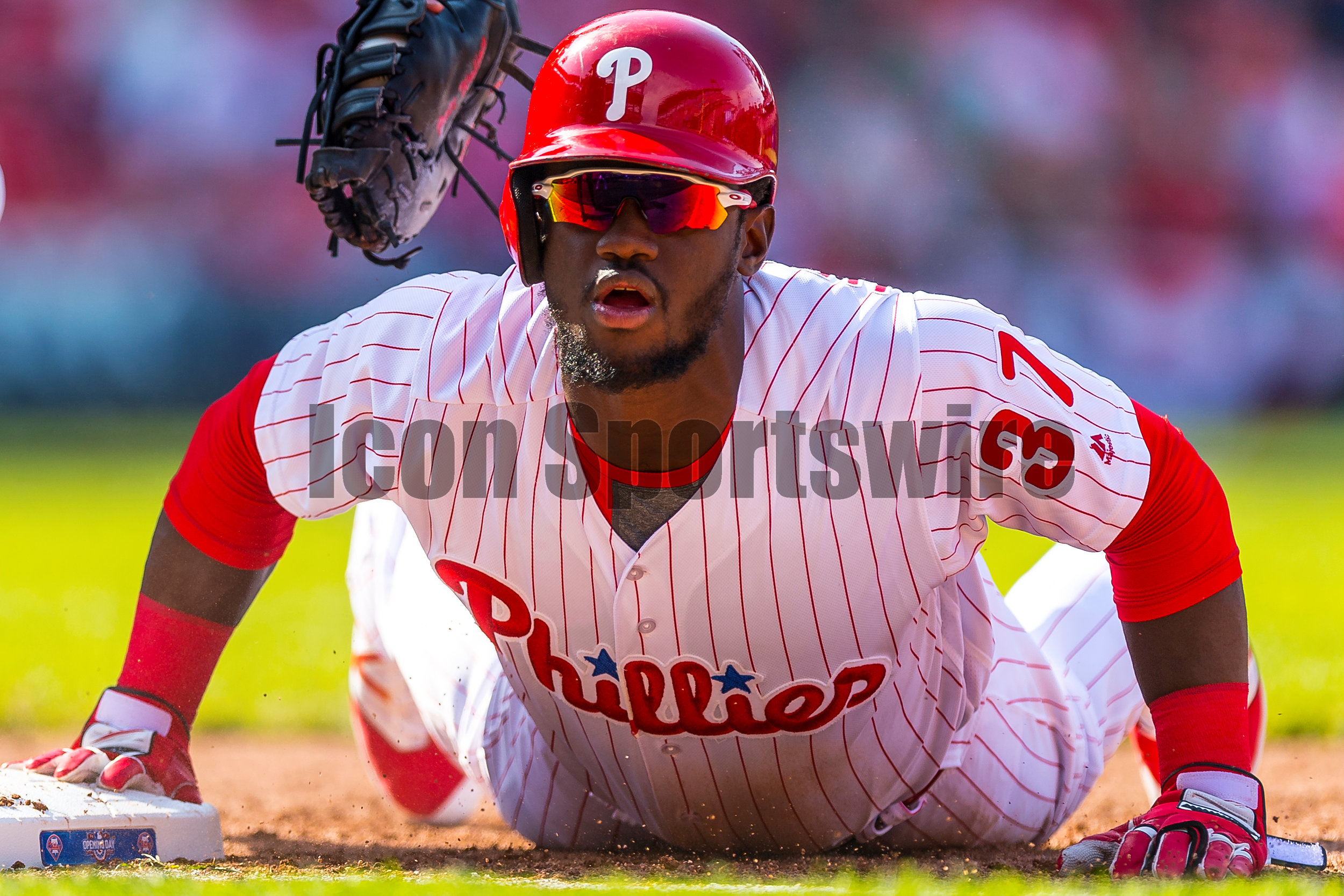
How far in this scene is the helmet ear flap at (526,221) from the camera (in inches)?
95.3

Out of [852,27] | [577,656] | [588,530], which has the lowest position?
[577,656]

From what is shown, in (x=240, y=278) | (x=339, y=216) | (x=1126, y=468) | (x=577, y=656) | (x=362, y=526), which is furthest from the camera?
(x=240, y=278)

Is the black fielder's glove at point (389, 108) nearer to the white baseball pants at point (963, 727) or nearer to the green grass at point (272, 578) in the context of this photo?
the white baseball pants at point (963, 727)

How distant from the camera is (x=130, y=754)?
9.04 feet

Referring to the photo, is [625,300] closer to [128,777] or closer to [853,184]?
[128,777]

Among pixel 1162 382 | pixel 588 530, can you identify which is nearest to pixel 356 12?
pixel 588 530

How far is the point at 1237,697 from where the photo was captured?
8.13 ft

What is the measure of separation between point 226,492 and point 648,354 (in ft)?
3.46

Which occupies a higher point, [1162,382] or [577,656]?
[1162,382]

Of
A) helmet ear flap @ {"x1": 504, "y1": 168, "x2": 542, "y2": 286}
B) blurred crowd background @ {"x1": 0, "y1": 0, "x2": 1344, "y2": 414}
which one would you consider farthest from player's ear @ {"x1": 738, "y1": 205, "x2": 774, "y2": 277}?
blurred crowd background @ {"x1": 0, "y1": 0, "x2": 1344, "y2": 414}

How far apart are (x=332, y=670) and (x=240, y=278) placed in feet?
27.1

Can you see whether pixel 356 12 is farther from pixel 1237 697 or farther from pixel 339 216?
pixel 1237 697

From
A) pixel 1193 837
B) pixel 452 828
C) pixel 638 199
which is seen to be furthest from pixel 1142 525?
pixel 452 828

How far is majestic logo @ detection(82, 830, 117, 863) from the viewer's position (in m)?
2.48
